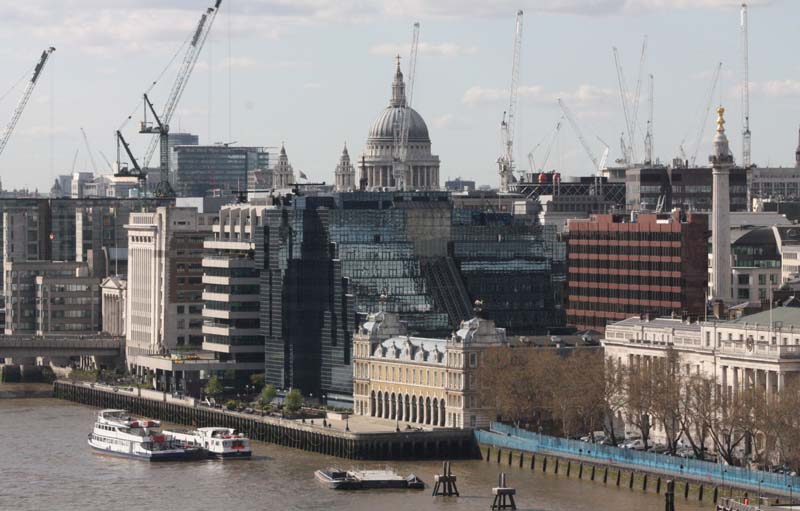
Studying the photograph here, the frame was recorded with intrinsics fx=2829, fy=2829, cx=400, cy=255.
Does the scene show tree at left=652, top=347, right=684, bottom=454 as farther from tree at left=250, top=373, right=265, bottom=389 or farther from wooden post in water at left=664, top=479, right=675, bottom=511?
tree at left=250, top=373, right=265, bottom=389

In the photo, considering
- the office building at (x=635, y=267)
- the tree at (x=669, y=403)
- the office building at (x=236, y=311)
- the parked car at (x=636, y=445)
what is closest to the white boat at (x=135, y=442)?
the parked car at (x=636, y=445)

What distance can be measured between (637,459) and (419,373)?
25903 millimetres

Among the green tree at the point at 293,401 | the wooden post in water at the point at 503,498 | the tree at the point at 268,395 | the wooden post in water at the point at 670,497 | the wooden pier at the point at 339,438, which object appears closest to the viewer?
the wooden post in water at the point at 670,497

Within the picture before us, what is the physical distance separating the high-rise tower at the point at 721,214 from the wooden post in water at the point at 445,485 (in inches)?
1570

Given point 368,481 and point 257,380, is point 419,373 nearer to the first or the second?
point 368,481

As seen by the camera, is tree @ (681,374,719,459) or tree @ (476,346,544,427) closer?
tree @ (681,374,719,459)

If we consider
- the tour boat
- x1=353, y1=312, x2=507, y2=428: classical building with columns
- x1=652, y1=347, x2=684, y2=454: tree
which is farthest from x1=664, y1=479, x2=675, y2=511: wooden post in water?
x1=353, y1=312, x2=507, y2=428: classical building with columns

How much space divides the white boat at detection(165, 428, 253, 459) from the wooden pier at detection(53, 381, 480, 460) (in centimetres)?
333

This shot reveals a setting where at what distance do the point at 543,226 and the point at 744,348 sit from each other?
51.4m

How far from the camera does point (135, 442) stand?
505 feet

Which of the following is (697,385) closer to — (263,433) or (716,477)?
(716,477)

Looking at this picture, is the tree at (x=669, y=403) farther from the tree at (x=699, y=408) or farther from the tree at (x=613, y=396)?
the tree at (x=613, y=396)

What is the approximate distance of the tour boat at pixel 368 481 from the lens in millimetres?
135500

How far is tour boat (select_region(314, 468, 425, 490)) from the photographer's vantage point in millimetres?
135500
